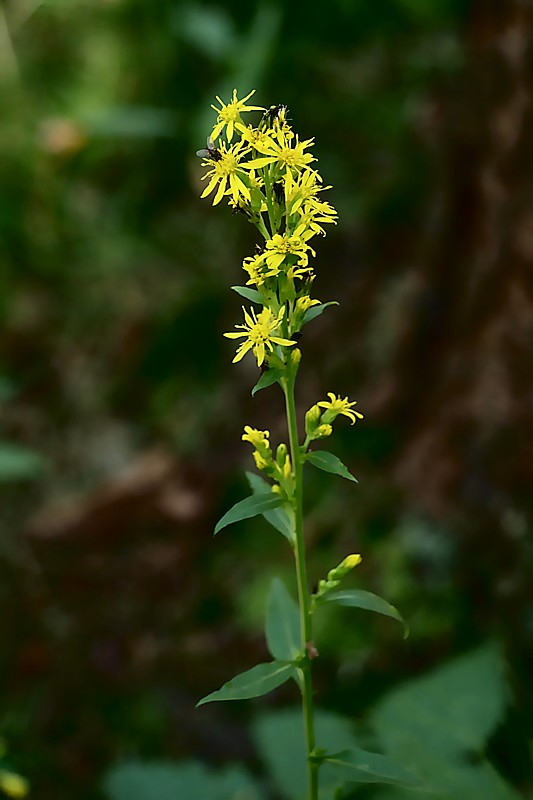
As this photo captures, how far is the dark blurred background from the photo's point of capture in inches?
116

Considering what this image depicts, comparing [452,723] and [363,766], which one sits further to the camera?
[452,723]

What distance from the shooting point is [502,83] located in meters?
3.35

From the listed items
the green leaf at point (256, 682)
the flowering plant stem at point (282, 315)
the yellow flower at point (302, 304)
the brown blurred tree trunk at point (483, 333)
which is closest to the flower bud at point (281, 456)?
the flowering plant stem at point (282, 315)

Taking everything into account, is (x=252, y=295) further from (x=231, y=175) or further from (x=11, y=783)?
(x=11, y=783)

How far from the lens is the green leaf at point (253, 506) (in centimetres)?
139

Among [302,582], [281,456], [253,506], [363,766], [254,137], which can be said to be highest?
[254,137]

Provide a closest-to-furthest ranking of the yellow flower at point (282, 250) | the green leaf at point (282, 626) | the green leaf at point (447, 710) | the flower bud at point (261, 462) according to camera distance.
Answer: the yellow flower at point (282, 250), the flower bud at point (261, 462), the green leaf at point (282, 626), the green leaf at point (447, 710)

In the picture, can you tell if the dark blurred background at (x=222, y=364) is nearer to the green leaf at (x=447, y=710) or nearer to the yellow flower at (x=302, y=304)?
the green leaf at (x=447, y=710)

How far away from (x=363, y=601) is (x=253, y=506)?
25 cm

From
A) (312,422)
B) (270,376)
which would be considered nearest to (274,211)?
(270,376)

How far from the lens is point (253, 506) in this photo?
1423mm

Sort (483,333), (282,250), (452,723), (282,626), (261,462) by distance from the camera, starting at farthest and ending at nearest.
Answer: (483,333)
(452,723)
(282,626)
(261,462)
(282,250)

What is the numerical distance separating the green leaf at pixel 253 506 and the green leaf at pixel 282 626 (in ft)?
1.18

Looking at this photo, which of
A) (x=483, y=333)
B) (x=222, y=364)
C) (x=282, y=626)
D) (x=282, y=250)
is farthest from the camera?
(x=222, y=364)
